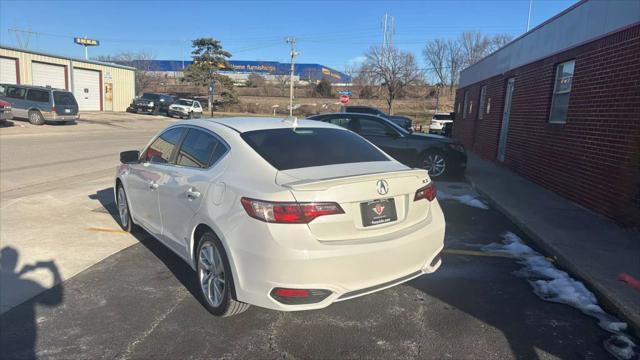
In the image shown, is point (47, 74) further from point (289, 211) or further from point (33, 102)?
point (289, 211)

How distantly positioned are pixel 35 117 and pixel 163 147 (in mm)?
23001

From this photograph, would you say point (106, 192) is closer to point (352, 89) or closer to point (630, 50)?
point (630, 50)

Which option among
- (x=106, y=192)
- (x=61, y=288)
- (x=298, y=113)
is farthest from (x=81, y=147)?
(x=298, y=113)

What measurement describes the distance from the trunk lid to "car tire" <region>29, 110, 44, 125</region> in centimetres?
2494

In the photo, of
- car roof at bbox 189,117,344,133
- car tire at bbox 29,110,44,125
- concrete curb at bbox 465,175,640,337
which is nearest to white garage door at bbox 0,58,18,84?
car tire at bbox 29,110,44,125

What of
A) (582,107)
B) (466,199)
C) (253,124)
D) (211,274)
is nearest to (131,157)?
(253,124)

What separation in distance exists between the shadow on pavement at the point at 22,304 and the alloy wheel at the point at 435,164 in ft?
27.5

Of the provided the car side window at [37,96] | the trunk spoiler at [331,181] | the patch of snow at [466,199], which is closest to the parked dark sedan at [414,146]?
the patch of snow at [466,199]

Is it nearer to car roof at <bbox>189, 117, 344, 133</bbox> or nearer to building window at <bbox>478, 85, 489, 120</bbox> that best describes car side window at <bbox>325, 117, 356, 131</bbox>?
car roof at <bbox>189, 117, 344, 133</bbox>

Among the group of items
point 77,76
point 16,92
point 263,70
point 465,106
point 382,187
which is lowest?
point 382,187

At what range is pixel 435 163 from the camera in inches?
437

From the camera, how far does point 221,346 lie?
10.6 ft

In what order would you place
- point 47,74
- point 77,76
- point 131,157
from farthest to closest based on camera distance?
1. point 77,76
2. point 47,74
3. point 131,157

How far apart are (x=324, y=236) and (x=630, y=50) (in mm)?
6607
